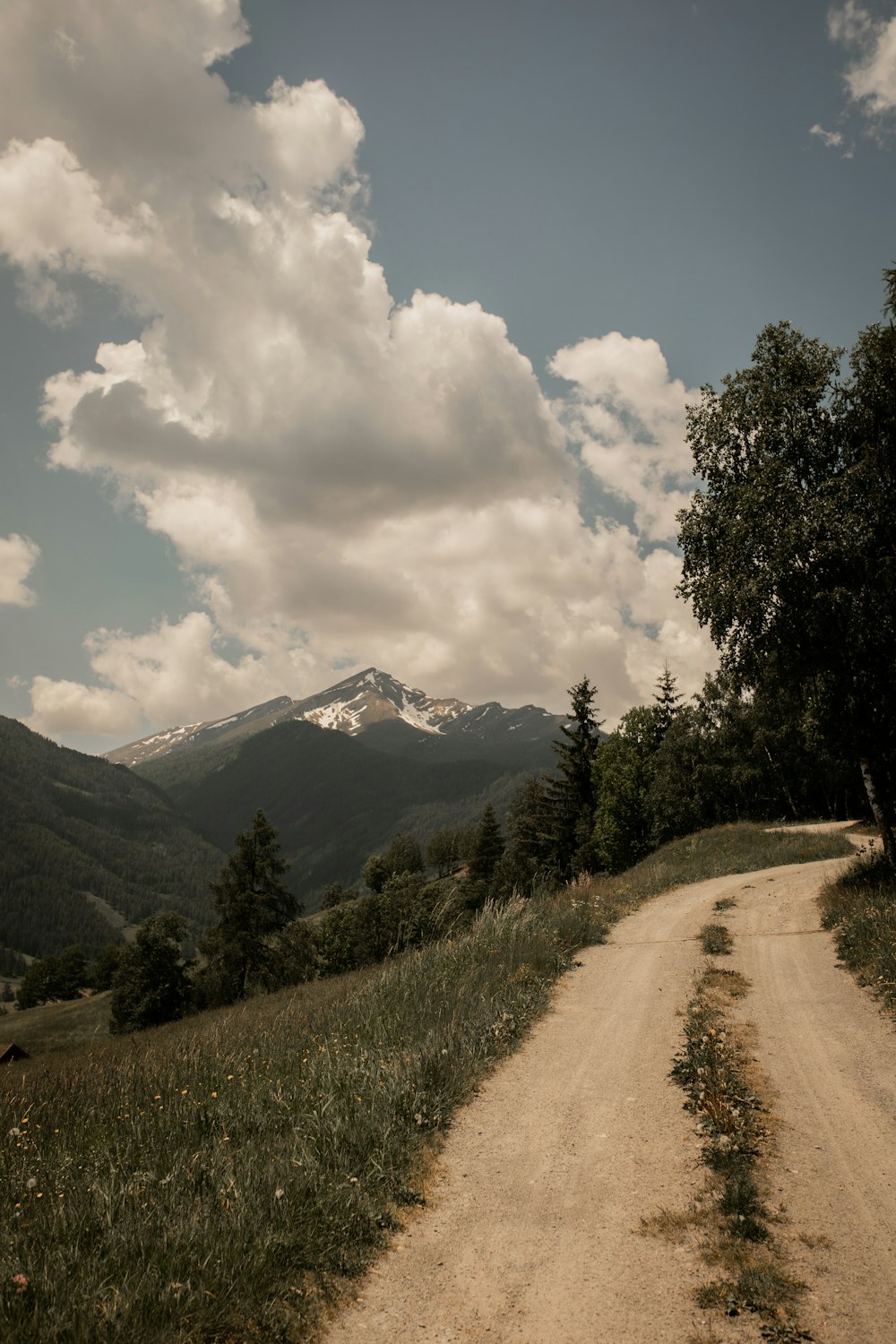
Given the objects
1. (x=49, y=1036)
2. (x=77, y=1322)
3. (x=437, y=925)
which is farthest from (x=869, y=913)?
(x=49, y=1036)

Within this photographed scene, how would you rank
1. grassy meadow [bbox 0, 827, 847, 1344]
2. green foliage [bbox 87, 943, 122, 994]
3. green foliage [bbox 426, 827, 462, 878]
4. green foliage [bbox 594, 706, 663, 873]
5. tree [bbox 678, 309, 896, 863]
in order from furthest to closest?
1. green foliage [bbox 426, 827, 462, 878]
2. green foliage [bbox 87, 943, 122, 994]
3. green foliage [bbox 594, 706, 663, 873]
4. tree [bbox 678, 309, 896, 863]
5. grassy meadow [bbox 0, 827, 847, 1344]

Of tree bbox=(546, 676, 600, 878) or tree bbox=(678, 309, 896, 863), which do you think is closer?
tree bbox=(678, 309, 896, 863)

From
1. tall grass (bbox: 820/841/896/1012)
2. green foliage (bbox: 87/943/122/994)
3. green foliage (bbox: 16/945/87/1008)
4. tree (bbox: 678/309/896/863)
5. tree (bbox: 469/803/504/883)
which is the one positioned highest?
tree (bbox: 678/309/896/863)

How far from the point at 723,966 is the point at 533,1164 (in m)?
7.85

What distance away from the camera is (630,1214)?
5293mm

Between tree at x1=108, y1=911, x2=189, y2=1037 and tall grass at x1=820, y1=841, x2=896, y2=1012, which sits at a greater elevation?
tall grass at x1=820, y1=841, x2=896, y2=1012

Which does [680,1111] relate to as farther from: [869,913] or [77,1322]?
[869,913]

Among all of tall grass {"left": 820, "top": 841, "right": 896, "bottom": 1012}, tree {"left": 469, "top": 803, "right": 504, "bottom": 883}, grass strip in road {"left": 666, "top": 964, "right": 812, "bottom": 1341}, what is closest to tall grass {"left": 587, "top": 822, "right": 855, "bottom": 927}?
tall grass {"left": 820, "top": 841, "right": 896, "bottom": 1012}

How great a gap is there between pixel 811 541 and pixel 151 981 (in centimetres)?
6522

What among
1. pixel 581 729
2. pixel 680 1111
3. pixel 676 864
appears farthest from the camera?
pixel 581 729

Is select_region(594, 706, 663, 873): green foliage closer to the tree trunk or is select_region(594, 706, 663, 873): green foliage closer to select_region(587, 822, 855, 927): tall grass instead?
select_region(587, 822, 855, 927): tall grass

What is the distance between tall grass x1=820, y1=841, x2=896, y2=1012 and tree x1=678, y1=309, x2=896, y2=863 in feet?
4.45

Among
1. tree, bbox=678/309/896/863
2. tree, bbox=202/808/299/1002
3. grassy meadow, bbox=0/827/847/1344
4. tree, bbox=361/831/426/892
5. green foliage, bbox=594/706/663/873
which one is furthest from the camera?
tree, bbox=361/831/426/892

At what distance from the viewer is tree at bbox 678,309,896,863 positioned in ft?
50.2
